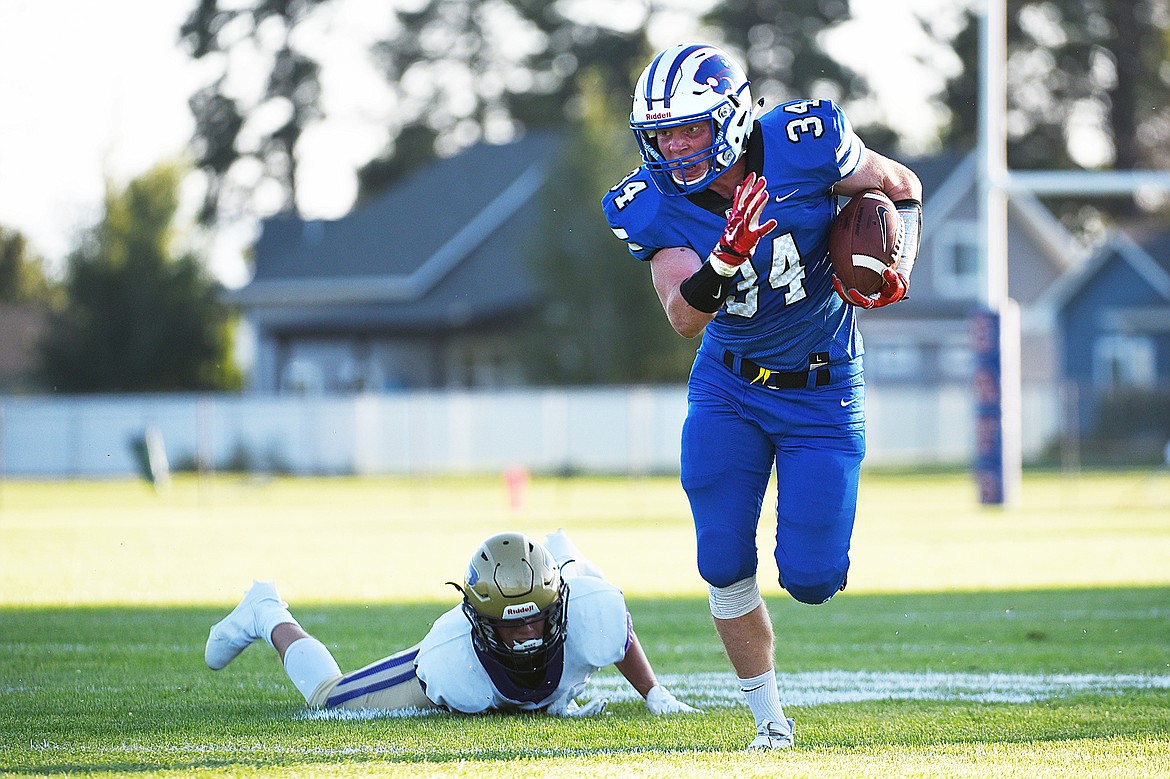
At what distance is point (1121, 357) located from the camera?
35875 millimetres

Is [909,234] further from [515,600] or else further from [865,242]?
[515,600]

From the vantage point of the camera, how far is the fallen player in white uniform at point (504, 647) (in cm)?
485

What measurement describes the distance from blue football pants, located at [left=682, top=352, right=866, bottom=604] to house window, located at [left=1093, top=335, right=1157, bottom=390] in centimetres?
3279

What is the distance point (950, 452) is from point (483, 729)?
24.1 metres

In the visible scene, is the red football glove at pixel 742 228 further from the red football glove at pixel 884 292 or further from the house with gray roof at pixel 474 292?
the house with gray roof at pixel 474 292

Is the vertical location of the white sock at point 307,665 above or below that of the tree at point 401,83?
below

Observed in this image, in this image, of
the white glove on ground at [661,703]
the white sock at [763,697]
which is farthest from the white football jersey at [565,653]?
the white sock at [763,697]

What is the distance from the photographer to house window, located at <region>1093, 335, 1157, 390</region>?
117 ft

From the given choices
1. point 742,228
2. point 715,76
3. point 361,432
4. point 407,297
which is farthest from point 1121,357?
point 742,228

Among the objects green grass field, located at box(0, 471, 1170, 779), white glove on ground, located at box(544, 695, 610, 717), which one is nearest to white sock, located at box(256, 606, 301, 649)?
green grass field, located at box(0, 471, 1170, 779)

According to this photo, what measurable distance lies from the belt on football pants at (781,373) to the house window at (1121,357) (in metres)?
32.8

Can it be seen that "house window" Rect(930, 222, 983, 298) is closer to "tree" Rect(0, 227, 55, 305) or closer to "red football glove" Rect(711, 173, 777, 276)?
"red football glove" Rect(711, 173, 777, 276)

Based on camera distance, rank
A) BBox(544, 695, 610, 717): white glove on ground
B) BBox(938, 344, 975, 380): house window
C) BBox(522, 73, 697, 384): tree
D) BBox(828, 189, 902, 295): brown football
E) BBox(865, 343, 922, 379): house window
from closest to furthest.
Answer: BBox(828, 189, 902, 295): brown football < BBox(544, 695, 610, 717): white glove on ground < BBox(522, 73, 697, 384): tree < BBox(865, 343, 922, 379): house window < BBox(938, 344, 975, 380): house window

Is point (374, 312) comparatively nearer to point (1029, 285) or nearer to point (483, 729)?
point (1029, 285)
